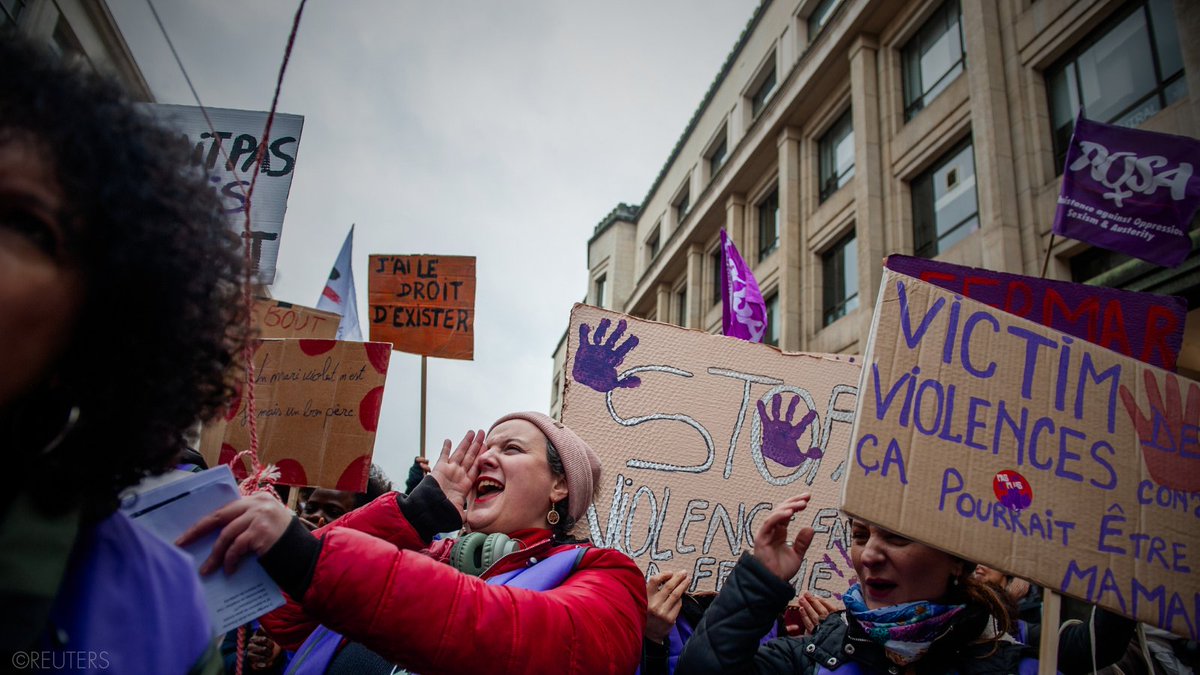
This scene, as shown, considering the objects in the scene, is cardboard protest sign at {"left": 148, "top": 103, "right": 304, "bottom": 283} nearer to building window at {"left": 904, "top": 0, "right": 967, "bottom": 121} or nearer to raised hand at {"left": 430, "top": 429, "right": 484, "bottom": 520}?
raised hand at {"left": 430, "top": 429, "right": 484, "bottom": 520}

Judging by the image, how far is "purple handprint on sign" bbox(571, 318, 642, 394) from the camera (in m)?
3.00

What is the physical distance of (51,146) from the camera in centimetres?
83

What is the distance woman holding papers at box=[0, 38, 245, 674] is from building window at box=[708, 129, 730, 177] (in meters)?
20.7

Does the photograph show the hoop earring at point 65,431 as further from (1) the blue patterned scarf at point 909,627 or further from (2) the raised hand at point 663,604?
(1) the blue patterned scarf at point 909,627

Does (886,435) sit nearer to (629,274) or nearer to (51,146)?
(51,146)

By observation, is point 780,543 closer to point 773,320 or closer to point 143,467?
point 143,467

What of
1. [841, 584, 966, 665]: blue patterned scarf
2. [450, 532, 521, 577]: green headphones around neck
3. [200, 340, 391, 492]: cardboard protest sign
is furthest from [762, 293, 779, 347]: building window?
[450, 532, 521, 577]: green headphones around neck

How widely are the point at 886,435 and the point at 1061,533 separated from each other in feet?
1.87

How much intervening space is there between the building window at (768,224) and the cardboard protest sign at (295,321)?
13843mm

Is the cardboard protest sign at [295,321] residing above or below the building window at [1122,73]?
below

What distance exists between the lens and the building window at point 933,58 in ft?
36.8

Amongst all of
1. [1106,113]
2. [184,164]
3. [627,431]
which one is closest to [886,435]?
[627,431]

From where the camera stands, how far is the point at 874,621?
1952mm

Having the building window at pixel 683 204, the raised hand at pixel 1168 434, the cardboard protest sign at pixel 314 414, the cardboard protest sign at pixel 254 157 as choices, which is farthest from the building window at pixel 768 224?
the raised hand at pixel 1168 434
